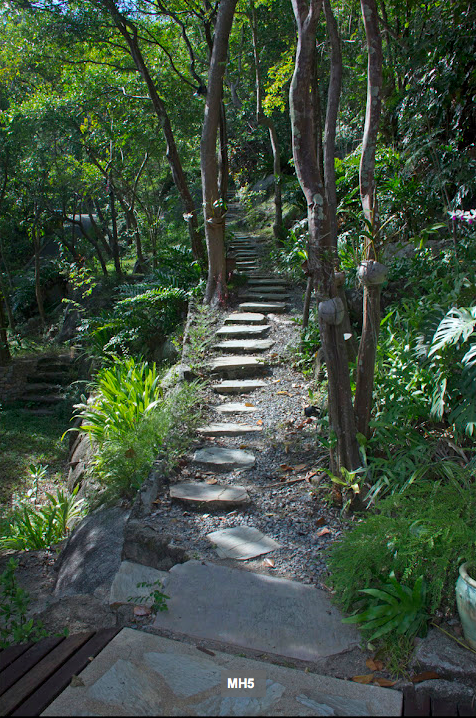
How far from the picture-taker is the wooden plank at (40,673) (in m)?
1.99

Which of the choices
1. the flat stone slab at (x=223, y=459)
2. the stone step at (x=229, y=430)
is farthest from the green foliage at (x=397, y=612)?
the stone step at (x=229, y=430)

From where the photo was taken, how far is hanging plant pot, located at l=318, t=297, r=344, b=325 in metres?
2.98

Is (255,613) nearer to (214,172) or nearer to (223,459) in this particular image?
(223,459)

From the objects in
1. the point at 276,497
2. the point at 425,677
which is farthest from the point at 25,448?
the point at 425,677

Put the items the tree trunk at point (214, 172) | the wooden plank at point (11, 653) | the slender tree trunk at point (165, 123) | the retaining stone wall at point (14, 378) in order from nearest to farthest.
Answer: the wooden plank at point (11, 653)
the tree trunk at point (214, 172)
the slender tree trunk at point (165, 123)
the retaining stone wall at point (14, 378)

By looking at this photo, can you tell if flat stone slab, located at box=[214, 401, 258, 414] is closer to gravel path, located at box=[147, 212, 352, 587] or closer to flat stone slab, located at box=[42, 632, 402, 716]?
gravel path, located at box=[147, 212, 352, 587]

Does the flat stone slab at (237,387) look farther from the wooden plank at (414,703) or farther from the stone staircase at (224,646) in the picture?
the wooden plank at (414,703)

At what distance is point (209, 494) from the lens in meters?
3.50

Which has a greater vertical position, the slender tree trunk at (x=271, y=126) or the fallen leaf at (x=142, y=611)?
the slender tree trunk at (x=271, y=126)

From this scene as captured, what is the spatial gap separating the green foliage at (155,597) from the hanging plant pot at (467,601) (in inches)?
54.6

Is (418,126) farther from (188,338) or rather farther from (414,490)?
(414,490)

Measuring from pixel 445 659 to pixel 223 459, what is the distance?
6.96ft

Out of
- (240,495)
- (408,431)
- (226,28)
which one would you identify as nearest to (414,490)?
(408,431)

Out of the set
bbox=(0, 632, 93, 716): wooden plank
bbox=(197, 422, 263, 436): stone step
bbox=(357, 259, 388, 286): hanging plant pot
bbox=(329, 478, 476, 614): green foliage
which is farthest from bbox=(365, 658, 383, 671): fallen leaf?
bbox=(197, 422, 263, 436): stone step
